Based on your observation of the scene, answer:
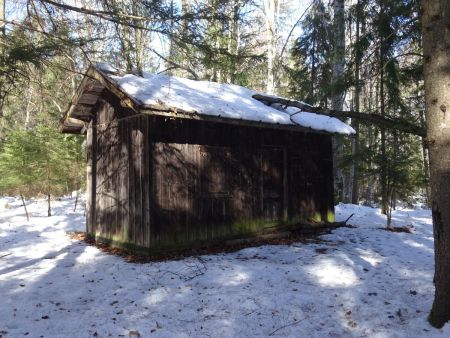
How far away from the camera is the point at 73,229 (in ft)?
43.3

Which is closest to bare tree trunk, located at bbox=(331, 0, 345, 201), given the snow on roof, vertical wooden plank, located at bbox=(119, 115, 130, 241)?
the snow on roof

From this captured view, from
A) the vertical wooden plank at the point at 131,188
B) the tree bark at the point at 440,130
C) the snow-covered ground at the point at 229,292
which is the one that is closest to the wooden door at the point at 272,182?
the snow-covered ground at the point at 229,292

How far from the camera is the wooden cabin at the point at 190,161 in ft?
28.8

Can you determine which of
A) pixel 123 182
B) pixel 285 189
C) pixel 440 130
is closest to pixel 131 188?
pixel 123 182

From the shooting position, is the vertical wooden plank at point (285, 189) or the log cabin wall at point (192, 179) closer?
the log cabin wall at point (192, 179)

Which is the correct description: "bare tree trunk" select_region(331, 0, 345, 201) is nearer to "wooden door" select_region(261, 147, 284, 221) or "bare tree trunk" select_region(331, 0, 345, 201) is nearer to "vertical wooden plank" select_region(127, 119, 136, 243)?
"wooden door" select_region(261, 147, 284, 221)

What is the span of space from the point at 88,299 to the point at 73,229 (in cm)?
760

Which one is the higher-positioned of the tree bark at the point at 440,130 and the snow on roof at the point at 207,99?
the snow on roof at the point at 207,99

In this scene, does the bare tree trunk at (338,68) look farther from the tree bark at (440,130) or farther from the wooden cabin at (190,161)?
the tree bark at (440,130)

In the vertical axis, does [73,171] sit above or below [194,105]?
below

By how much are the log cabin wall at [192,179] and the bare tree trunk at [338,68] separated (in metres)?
2.28

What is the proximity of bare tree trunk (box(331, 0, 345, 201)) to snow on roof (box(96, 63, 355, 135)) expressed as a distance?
4.06 feet

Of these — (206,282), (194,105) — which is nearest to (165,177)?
(194,105)

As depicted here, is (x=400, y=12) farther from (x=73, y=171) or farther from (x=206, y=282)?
(x=73, y=171)
